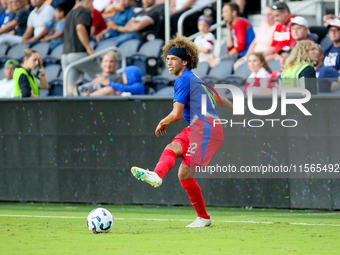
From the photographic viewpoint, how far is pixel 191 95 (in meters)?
6.12

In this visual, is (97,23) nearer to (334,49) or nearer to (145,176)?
(334,49)

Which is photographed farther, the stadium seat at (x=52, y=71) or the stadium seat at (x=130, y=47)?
the stadium seat at (x=52, y=71)

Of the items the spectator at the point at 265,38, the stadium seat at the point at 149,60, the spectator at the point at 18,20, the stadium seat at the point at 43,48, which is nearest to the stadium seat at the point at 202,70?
the spectator at the point at 265,38

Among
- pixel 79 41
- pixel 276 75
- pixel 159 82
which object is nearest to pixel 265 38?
pixel 276 75

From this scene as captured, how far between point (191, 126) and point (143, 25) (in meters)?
6.87

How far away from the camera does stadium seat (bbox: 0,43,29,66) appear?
1408cm

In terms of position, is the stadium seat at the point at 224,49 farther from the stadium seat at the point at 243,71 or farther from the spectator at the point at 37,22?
the spectator at the point at 37,22

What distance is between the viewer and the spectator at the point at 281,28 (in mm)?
10477

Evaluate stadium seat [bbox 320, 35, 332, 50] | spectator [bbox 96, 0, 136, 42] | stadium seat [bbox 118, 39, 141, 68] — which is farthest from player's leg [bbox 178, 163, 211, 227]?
spectator [bbox 96, 0, 136, 42]

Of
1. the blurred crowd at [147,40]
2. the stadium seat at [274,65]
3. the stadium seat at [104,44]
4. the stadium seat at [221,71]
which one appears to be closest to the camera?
the blurred crowd at [147,40]

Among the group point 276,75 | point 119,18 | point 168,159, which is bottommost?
point 168,159

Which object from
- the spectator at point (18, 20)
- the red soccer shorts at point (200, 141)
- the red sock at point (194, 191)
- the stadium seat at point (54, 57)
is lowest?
the red sock at point (194, 191)

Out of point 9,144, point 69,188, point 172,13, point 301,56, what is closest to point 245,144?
point 301,56

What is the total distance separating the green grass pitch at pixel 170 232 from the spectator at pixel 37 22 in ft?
22.6
